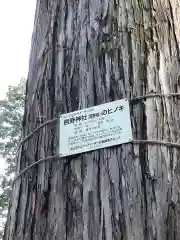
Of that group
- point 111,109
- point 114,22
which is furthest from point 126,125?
point 114,22

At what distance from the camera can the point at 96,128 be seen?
3.81ft

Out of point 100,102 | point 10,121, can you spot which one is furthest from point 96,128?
point 10,121

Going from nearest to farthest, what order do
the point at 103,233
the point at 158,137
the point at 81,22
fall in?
the point at 103,233 < the point at 158,137 < the point at 81,22

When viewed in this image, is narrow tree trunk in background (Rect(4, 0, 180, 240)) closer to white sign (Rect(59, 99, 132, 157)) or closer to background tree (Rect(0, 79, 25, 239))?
white sign (Rect(59, 99, 132, 157))

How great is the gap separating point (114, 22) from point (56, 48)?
0.24 metres

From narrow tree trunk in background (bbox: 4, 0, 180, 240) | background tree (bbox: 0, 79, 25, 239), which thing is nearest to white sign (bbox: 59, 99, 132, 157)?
narrow tree trunk in background (bbox: 4, 0, 180, 240)

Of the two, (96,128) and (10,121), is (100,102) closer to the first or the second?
(96,128)

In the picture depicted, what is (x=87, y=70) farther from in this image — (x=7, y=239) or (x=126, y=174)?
(x=7, y=239)

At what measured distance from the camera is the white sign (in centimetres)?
113

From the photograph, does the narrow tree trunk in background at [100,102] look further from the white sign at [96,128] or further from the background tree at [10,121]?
the background tree at [10,121]

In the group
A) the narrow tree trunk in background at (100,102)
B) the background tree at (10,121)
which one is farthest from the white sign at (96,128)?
the background tree at (10,121)

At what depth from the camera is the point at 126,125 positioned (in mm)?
1136

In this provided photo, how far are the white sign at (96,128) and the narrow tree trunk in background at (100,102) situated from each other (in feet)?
0.08

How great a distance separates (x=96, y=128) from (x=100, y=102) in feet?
0.34
